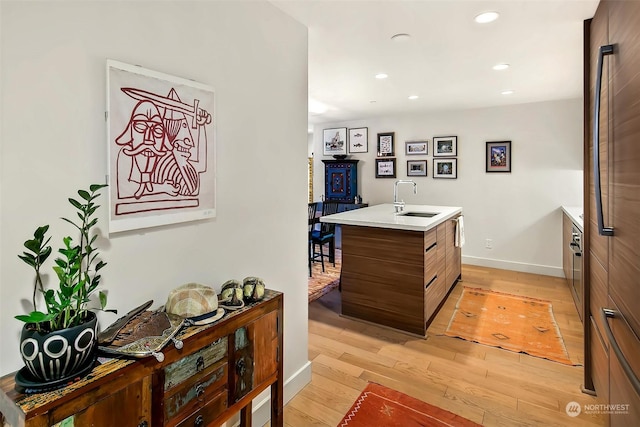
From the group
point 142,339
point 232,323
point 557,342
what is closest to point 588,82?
point 557,342

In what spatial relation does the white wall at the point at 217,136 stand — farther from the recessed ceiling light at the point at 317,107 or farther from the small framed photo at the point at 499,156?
the small framed photo at the point at 499,156

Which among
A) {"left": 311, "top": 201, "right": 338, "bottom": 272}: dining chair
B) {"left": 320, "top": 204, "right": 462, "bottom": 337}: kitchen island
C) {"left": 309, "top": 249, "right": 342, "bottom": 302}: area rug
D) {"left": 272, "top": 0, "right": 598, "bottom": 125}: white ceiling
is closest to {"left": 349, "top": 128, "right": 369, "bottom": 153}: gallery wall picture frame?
{"left": 311, "top": 201, "right": 338, "bottom": 272}: dining chair

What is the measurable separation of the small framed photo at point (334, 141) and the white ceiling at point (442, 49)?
5.77ft

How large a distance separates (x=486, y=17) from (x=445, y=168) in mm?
3283

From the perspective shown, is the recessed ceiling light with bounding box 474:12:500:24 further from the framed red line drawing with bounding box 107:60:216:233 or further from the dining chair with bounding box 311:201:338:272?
the dining chair with bounding box 311:201:338:272

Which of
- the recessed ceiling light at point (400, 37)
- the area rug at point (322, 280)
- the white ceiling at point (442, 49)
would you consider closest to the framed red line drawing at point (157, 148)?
the white ceiling at point (442, 49)

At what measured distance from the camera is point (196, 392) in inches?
47.4

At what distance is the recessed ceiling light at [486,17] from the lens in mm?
2080

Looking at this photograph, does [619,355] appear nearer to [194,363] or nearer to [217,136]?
[194,363]

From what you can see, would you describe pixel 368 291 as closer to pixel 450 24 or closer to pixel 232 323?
pixel 232 323

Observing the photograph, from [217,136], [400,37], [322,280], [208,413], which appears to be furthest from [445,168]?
[208,413]

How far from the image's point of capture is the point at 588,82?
6.50 feet

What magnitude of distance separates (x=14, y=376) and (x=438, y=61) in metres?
3.19

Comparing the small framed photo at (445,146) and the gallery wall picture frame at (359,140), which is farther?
the gallery wall picture frame at (359,140)
